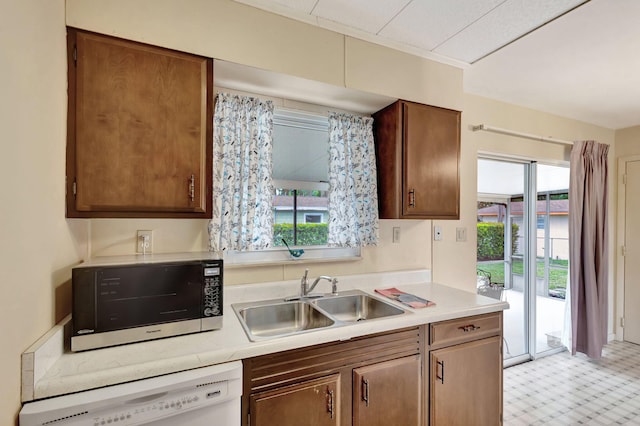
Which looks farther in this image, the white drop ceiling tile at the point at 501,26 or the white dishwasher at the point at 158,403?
the white drop ceiling tile at the point at 501,26

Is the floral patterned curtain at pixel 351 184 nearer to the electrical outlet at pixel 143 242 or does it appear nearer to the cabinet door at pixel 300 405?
the cabinet door at pixel 300 405

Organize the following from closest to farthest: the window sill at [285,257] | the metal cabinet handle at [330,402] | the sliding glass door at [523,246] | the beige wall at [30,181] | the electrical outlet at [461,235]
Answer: the beige wall at [30,181] → the metal cabinet handle at [330,402] → the window sill at [285,257] → the electrical outlet at [461,235] → the sliding glass door at [523,246]

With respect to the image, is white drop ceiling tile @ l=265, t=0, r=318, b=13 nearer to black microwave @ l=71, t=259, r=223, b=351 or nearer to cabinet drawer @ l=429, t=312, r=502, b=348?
black microwave @ l=71, t=259, r=223, b=351

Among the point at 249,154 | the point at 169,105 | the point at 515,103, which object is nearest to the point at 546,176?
the point at 515,103

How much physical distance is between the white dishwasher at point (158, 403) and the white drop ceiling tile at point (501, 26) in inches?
83.6

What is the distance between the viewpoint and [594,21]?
1.64 meters

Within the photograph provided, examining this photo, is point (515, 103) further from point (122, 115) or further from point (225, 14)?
point (122, 115)

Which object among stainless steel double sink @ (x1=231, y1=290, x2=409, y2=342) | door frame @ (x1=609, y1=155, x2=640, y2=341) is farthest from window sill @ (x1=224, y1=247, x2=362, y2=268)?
door frame @ (x1=609, y1=155, x2=640, y2=341)

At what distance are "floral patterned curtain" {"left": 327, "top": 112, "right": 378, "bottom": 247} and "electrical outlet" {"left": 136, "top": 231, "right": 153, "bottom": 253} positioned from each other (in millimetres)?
1047

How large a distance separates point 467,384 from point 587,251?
7.72 feet

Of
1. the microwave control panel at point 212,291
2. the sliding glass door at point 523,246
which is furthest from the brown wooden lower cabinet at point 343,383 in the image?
the sliding glass door at point 523,246

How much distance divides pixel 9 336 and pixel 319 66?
1.64m

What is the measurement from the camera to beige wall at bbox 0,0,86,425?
0.79 m

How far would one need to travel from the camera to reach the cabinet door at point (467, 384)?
1.56m
